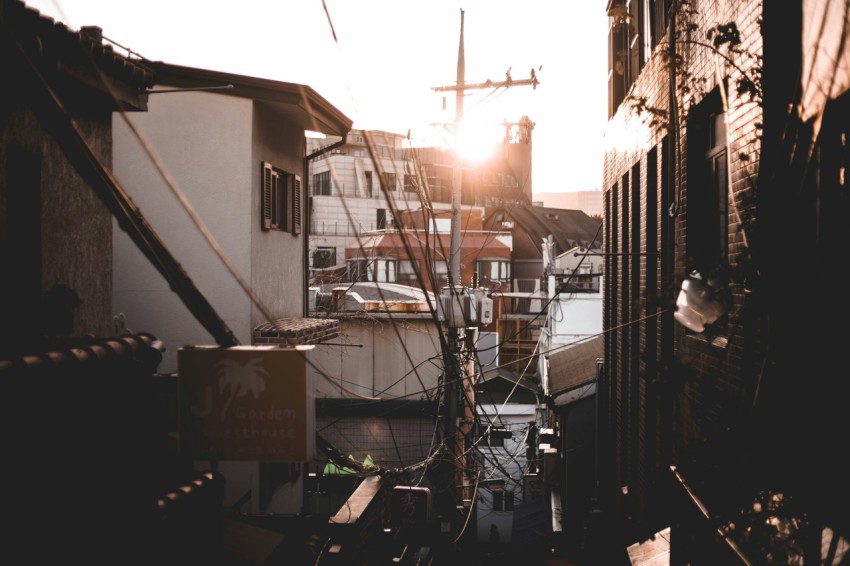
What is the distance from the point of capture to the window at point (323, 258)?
4922 centimetres

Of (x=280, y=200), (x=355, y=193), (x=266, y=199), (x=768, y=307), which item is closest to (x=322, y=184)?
(x=355, y=193)

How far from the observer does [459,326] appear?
1531 centimetres

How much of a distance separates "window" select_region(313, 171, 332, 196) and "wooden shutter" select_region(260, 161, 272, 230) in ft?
133

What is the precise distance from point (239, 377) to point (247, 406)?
1.14 ft

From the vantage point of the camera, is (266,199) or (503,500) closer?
(266,199)

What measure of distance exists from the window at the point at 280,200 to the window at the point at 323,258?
29.7 m

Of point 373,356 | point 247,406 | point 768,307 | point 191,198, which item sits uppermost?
point 191,198

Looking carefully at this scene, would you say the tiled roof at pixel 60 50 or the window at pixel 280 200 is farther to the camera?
the window at pixel 280 200

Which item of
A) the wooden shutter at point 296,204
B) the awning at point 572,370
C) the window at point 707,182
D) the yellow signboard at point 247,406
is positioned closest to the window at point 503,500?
the awning at point 572,370

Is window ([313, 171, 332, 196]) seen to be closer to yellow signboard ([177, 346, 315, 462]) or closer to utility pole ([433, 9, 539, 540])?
utility pole ([433, 9, 539, 540])

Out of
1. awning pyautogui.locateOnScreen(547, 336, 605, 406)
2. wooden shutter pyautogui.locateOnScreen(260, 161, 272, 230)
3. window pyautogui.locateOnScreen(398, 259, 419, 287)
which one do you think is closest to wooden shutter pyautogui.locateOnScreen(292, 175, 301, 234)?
wooden shutter pyautogui.locateOnScreen(260, 161, 272, 230)

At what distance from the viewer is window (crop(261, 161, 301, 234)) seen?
634 inches

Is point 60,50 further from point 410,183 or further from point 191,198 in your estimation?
point 191,198

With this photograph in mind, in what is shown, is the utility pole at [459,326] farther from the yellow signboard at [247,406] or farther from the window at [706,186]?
the yellow signboard at [247,406]
